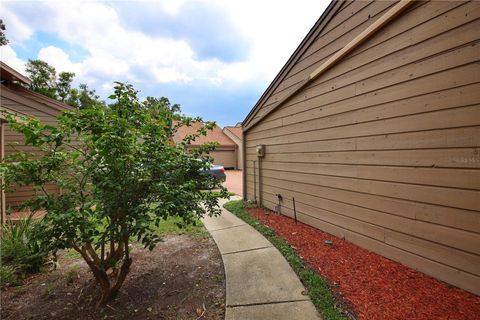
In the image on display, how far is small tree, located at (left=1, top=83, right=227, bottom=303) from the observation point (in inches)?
67.8

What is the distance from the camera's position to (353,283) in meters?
2.22

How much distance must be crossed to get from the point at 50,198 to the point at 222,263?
195 cm

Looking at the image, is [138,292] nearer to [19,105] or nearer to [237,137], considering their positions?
[19,105]

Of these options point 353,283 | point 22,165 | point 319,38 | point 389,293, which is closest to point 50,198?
point 22,165

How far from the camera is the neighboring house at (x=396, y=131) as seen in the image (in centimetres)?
201

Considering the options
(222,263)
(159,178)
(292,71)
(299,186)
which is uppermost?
(292,71)

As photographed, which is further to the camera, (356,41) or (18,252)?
(356,41)

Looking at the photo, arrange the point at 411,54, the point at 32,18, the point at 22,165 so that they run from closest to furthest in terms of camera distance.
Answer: the point at 22,165 < the point at 411,54 < the point at 32,18

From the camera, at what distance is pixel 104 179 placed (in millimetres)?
1858

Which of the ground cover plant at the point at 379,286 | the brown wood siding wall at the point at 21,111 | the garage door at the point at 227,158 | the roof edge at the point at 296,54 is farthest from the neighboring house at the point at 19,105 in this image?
the garage door at the point at 227,158

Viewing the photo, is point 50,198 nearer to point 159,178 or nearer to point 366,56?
point 159,178

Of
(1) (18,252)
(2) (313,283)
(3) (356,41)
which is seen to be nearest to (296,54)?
(3) (356,41)

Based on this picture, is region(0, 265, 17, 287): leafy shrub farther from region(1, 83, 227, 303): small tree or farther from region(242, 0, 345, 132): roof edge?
region(242, 0, 345, 132): roof edge

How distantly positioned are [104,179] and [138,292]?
128 centimetres
